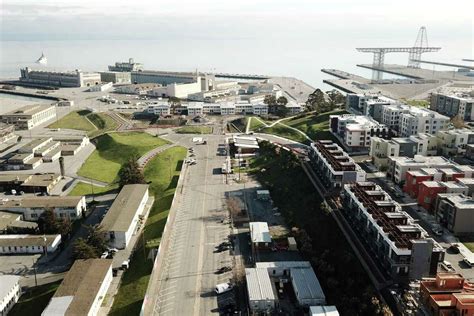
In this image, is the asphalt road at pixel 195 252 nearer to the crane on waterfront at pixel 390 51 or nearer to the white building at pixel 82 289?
the white building at pixel 82 289

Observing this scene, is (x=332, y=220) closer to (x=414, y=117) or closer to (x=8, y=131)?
(x=414, y=117)

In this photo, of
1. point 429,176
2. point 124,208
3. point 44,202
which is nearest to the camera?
point 429,176

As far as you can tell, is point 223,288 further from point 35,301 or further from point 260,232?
point 35,301

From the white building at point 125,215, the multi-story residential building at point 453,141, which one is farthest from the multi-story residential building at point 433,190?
the white building at point 125,215

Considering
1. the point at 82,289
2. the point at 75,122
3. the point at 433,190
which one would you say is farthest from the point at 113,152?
the point at 433,190

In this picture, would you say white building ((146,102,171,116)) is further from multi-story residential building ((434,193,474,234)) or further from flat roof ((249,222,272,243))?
multi-story residential building ((434,193,474,234))

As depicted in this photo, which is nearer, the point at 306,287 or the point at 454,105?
the point at 306,287

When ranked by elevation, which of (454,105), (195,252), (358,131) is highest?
(454,105)
